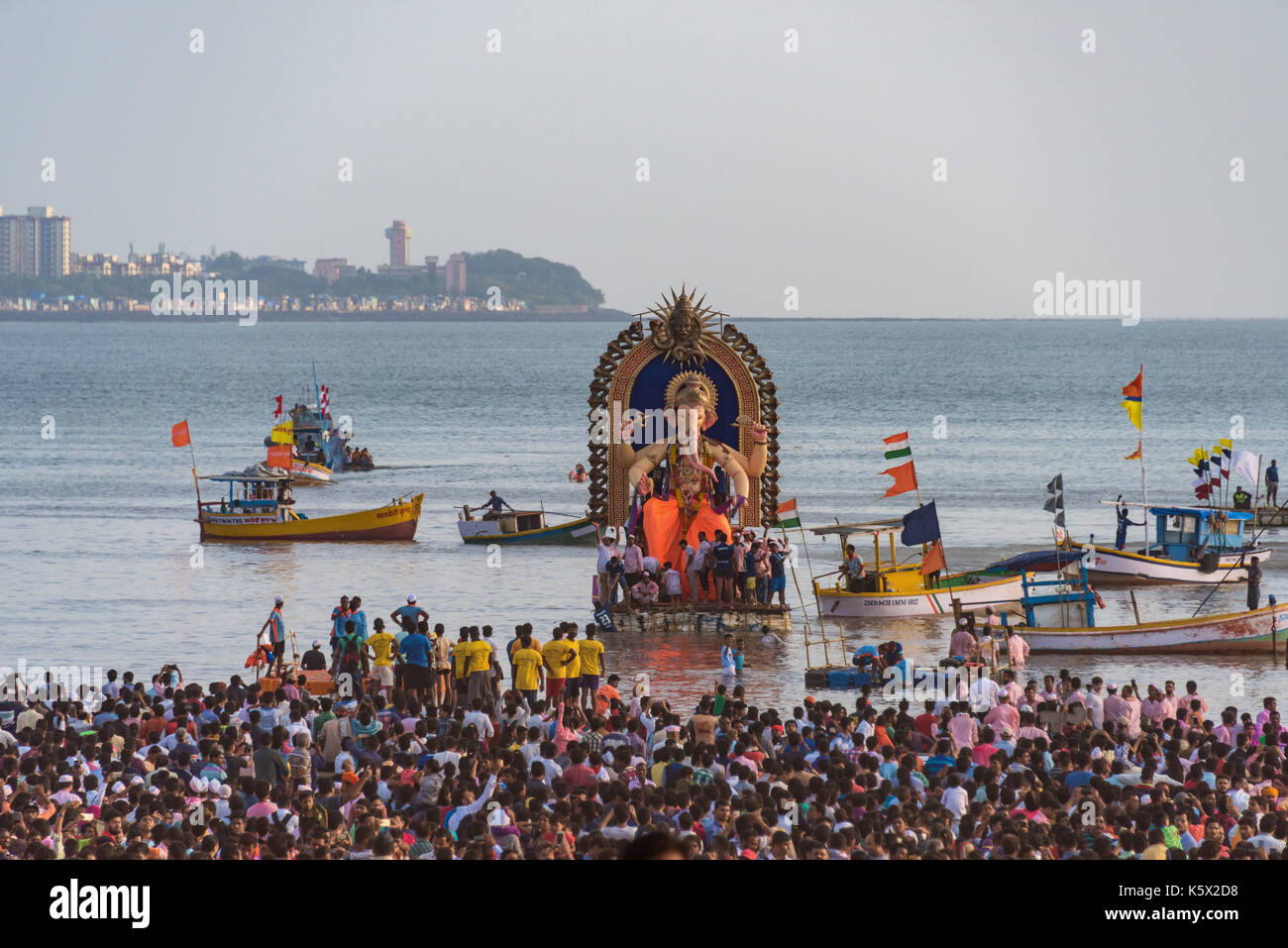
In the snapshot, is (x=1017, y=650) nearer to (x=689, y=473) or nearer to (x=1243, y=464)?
(x=689, y=473)

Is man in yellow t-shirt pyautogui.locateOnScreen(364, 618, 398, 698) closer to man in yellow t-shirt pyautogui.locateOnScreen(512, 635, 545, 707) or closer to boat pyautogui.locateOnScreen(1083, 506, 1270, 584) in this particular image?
man in yellow t-shirt pyautogui.locateOnScreen(512, 635, 545, 707)

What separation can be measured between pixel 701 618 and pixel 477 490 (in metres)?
40.0

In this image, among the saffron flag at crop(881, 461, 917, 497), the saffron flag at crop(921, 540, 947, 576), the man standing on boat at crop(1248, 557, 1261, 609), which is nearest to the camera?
the saffron flag at crop(881, 461, 917, 497)

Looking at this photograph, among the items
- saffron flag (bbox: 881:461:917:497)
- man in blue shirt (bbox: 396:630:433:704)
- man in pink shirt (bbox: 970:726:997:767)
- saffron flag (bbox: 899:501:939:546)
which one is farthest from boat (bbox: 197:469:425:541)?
man in pink shirt (bbox: 970:726:997:767)

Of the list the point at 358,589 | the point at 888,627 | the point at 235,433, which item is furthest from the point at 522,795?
the point at 235,433

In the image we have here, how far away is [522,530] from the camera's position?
4794cm

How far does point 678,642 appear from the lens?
2931 cm

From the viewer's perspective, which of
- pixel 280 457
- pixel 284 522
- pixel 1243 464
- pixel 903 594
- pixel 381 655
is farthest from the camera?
pixel 280 457

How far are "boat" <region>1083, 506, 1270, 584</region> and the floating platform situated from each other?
12475 millimetres

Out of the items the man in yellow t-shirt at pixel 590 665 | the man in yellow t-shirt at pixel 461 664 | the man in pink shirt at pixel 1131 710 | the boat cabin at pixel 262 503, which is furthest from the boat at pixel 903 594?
the boat cabin at pixel 262 503

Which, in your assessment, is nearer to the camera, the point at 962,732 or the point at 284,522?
the point at 962,732

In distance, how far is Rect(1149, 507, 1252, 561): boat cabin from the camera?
130ft

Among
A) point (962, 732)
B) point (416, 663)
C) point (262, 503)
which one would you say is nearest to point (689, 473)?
point (416, 663)
